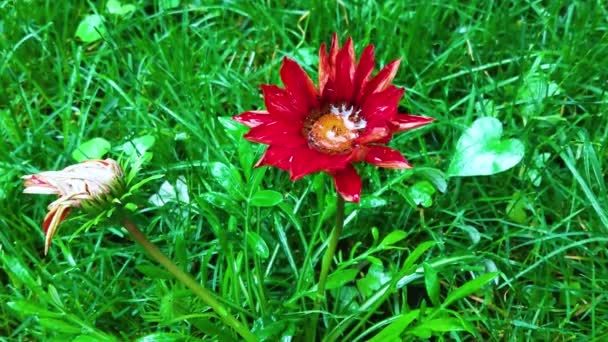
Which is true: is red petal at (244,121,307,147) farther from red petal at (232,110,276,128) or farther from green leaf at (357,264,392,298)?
green leaf at (357,264,392,298)

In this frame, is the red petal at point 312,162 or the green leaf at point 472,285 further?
the green leaf at point 472,285

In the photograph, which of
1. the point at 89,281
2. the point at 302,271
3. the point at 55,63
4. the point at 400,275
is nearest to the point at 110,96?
the point at 55,63

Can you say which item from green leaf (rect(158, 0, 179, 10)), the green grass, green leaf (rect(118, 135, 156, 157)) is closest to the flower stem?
the green grass

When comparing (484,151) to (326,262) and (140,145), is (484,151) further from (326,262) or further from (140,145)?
(140,145)

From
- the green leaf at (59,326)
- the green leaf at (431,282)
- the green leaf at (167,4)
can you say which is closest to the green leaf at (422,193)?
the green leaf at (431,282)

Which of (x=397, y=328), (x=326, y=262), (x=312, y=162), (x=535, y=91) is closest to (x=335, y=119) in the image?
(x=312, y=162)

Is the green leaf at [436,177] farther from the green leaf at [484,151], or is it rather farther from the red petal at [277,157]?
the red petal at [277,157]

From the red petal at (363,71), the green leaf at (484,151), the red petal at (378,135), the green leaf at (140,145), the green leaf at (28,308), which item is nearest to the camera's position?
the red petal at (378,135)
